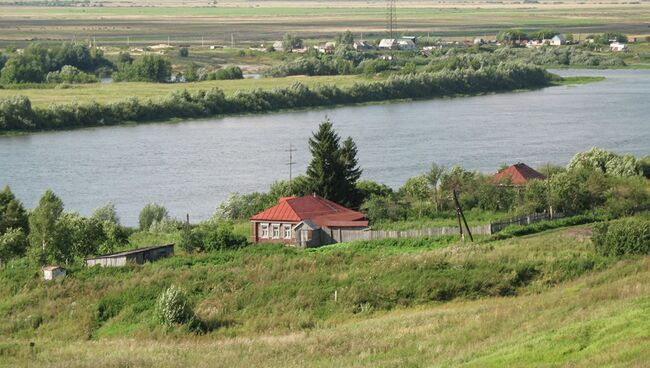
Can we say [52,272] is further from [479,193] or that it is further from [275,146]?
[275,146]

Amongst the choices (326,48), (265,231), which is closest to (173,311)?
(265,231)

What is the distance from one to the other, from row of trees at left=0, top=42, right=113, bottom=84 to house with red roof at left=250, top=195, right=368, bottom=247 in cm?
3714

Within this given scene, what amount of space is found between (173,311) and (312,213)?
6.21 m

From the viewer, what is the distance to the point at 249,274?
17.9 meters

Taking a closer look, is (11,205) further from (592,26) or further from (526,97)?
(592,26)

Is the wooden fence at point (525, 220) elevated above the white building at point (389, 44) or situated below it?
below

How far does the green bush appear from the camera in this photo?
1767 cm

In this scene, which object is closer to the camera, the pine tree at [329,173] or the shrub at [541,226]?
the shrub at [541,226]

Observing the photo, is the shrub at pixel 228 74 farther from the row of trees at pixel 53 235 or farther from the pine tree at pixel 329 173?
the row of trees at pixel 53 235

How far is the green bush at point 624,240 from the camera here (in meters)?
17.7

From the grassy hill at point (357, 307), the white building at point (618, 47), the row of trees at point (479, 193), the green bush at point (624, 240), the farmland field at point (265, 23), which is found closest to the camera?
the grassy hill at point (357, 307)

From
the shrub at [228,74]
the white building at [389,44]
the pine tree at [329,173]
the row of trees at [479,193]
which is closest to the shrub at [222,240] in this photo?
the row of trees at [479,193]

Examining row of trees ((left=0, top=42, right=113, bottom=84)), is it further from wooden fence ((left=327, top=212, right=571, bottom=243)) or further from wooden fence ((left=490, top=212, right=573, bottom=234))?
wooden fence ((left=490, top=212, right=573, bottom=234))

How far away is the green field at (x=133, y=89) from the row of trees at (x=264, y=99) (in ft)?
6.39
